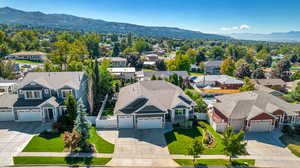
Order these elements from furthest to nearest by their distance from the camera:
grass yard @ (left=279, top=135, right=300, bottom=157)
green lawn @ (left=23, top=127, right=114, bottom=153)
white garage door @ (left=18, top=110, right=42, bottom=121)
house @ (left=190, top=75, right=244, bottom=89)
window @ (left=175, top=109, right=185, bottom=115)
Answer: house @ (left=190, top=75, right=244, bottom=89)
window @ (left=175, top=109, right=185, bottom=115)
white garage door @ (left=18, top=110, right=42, bottom=121)
grass yard @ (left=279, top=135, right=300, bottom=157)
green lawn @ (left=23, top=127, right=114, bottom=153)

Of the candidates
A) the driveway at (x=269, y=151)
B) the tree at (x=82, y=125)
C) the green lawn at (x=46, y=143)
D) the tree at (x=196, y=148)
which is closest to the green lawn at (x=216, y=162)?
the driveway at (x=269, y=151)

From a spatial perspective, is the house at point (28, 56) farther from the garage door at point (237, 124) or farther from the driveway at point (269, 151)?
the driveway at point (269, 151)

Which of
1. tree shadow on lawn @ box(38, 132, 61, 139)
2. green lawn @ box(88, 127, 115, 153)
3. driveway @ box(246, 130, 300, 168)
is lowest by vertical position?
driveway @ box(246, 130, 300, 168)

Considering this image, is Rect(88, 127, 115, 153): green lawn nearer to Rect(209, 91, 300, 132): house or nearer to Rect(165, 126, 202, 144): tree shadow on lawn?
Rect(165, 126, 202, 144): tree shadow on lawn

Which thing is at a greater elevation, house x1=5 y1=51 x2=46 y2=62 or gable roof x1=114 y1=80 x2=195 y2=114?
house x1=5 y1=51 x2=46 y2=62

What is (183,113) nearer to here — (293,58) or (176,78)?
(176,78)

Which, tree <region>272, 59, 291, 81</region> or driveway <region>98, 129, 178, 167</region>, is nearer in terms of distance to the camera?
driveway <region>98, 129, 178, 167</region>

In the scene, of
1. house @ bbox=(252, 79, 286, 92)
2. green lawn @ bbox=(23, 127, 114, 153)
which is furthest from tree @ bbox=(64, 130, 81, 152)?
house @ bbox=(252, 79, 286, 92)
